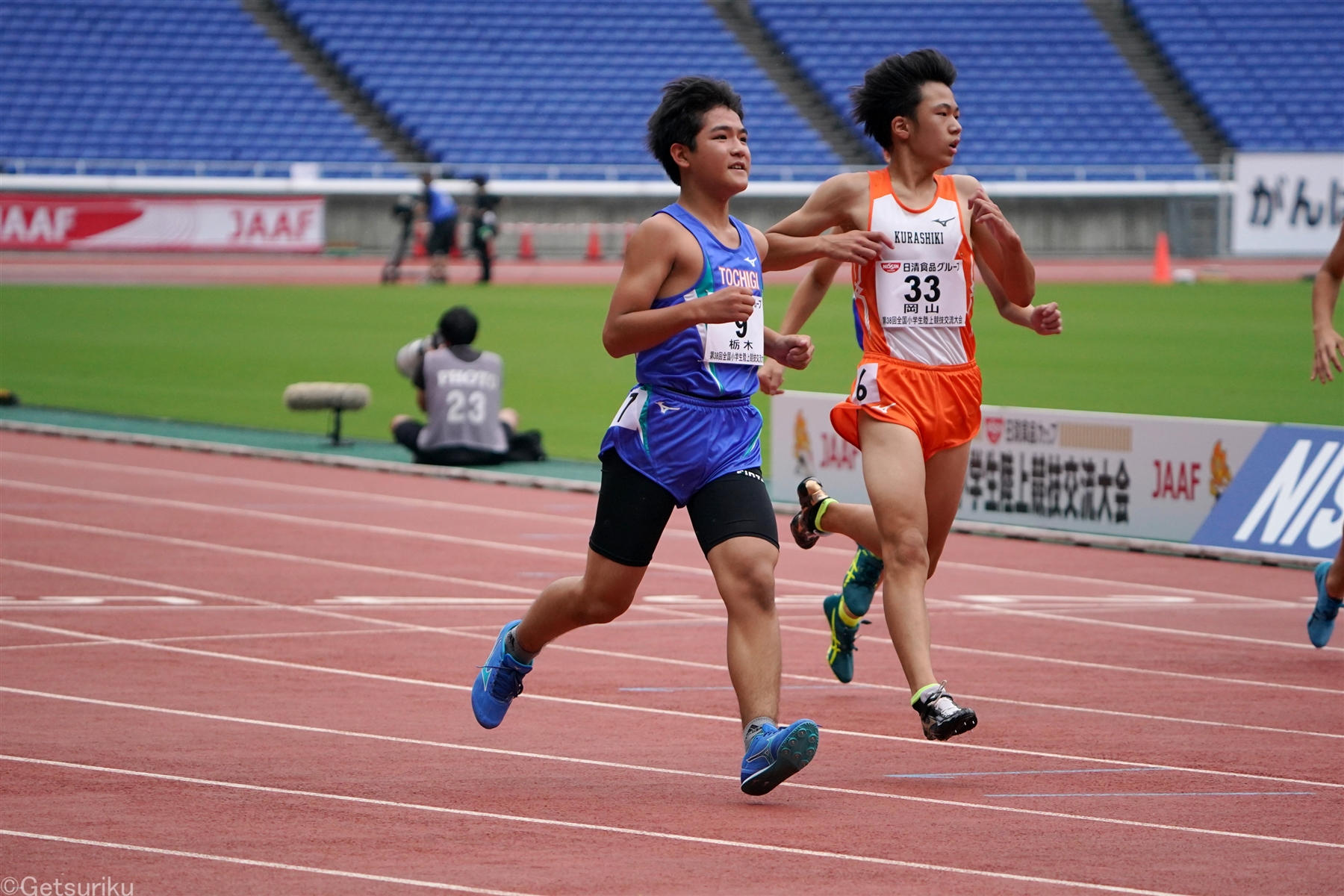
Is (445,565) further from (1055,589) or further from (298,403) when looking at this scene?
(298,403)

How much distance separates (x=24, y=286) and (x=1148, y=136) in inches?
1056

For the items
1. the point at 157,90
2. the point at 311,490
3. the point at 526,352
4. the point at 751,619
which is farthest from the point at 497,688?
the point at 157,90

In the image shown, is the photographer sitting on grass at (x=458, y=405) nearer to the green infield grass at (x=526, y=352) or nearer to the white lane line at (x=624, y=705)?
the green infield grass at (x=526, y=352)

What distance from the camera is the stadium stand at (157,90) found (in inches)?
1598

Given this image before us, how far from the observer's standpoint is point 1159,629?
29.6ft

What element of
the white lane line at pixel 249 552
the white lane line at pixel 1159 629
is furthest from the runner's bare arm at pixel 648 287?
the white lane line at pixel 249 552

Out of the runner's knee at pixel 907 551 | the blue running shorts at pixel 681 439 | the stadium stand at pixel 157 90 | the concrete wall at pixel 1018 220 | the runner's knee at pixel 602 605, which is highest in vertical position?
the stadium stand at pixel 157 90

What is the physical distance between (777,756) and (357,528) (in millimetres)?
6801

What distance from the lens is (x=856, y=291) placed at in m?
6.85

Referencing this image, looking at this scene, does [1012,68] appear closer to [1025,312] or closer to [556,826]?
[1025,312]

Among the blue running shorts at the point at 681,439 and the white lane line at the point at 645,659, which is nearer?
the blue running shorts at the point at 681,439

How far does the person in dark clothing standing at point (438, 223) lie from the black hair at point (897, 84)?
90.8 ft

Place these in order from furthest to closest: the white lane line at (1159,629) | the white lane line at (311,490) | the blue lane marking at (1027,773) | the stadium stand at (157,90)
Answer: the stadium stand at (157,90), the white lane line at (311,490), the white lane line at (1159,629), the blue lane marking at (1027,773)

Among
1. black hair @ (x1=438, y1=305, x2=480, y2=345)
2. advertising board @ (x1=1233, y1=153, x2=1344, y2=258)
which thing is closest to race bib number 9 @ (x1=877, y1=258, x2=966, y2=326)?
black hair @ (x1=438, y1=305, x2=480, y2=345)
